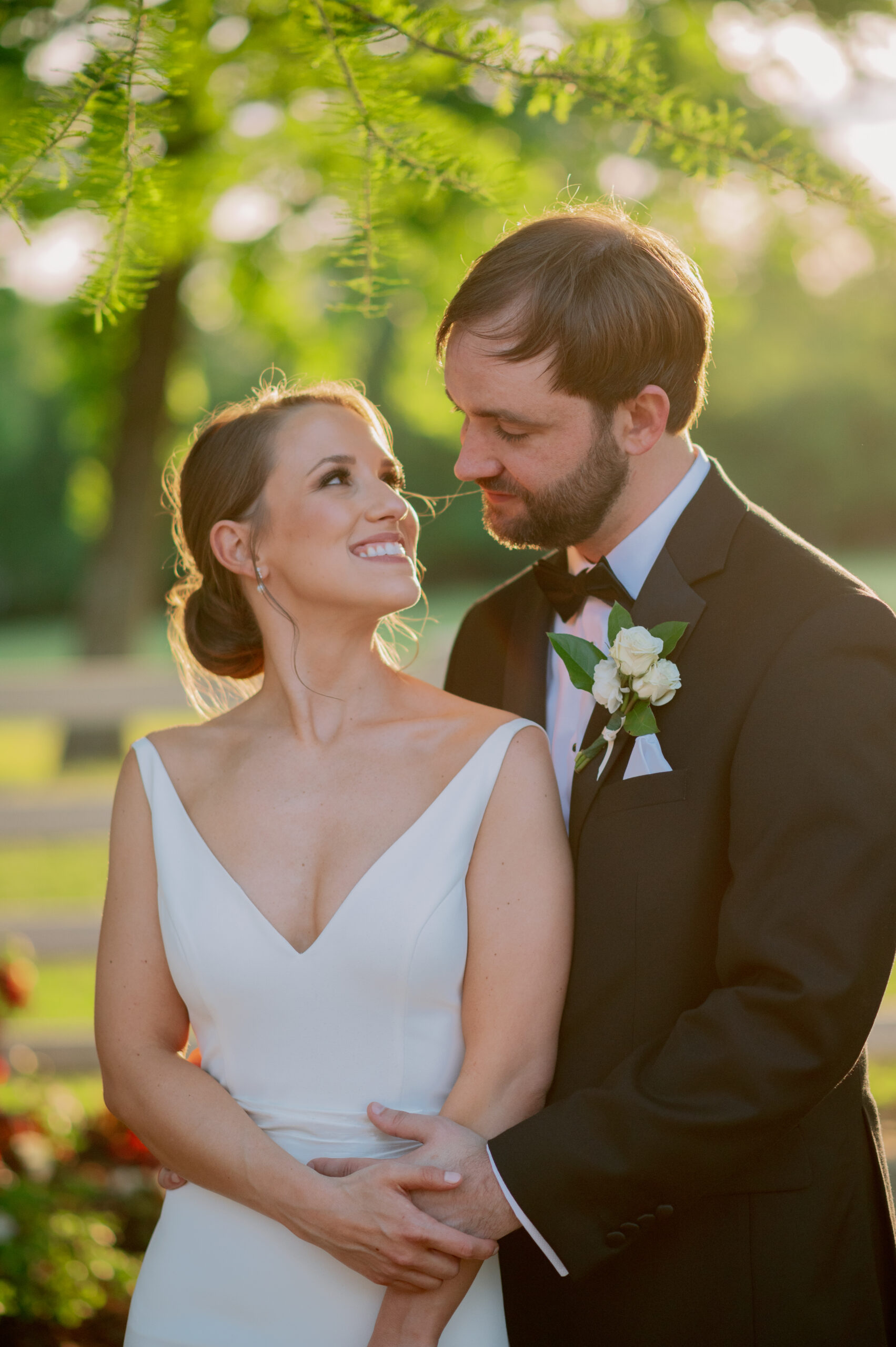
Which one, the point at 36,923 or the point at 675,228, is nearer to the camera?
the point at 36,923

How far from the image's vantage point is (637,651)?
2160mm

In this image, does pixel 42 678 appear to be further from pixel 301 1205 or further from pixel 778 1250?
pixel 778 1250

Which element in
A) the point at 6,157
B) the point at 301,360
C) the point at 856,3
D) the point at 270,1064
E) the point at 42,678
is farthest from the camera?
the point at 301,360

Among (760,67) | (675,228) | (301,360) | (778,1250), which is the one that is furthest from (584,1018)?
(301,360)

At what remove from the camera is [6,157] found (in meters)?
2.00

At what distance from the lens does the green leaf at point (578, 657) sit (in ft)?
7.61

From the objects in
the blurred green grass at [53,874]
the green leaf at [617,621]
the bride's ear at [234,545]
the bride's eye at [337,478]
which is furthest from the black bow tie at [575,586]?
the blurred green grass at [53,874]

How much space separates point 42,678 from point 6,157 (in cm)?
513

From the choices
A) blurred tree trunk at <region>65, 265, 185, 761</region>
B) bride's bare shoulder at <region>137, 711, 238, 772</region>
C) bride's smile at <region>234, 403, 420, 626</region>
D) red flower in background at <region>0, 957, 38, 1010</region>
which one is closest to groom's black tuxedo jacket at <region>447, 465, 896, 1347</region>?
bride's smile at <region>234, 403, 420, 626</region>

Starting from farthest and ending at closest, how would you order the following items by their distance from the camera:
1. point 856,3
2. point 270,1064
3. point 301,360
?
point 301,360, point 856,3, point 270,1064

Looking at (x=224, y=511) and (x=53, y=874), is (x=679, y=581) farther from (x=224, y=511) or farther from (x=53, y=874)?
(x=53, y=874)

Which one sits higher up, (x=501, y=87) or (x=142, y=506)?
(x=501, y=87)

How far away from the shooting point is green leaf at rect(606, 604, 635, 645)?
2.27 m

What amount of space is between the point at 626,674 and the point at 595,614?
470 millimetres
